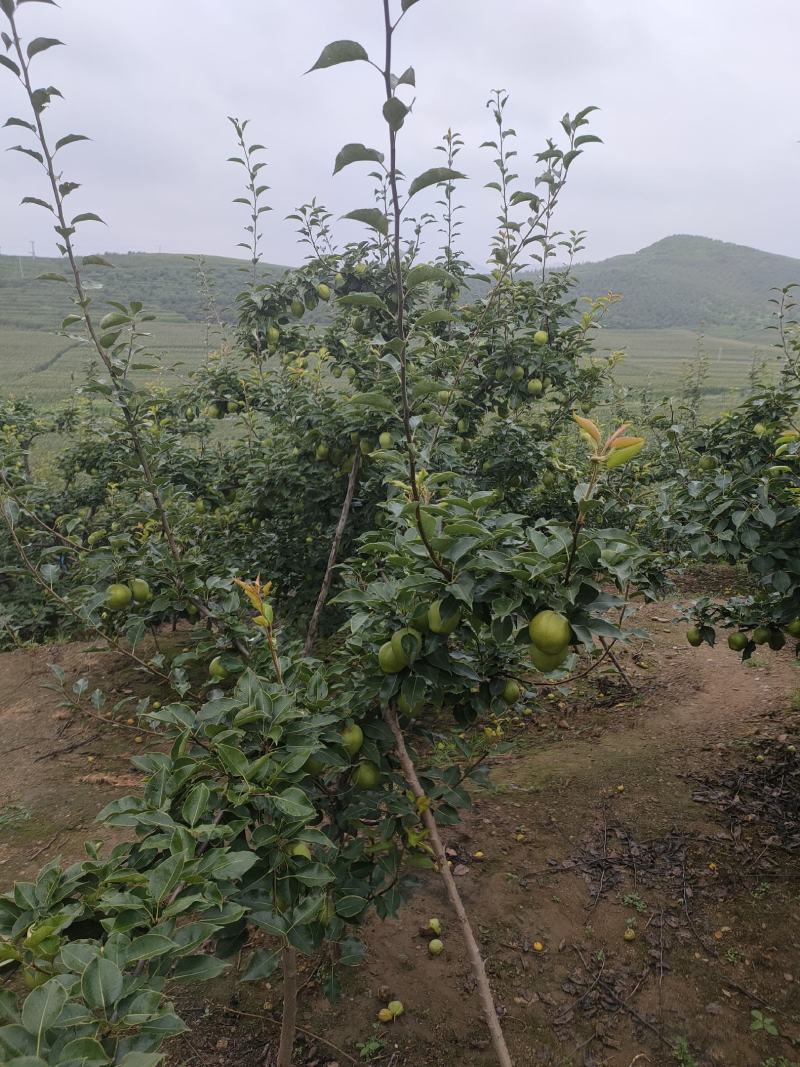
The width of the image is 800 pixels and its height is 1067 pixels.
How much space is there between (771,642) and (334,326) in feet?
10.9

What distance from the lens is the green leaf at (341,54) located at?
3.45 ft

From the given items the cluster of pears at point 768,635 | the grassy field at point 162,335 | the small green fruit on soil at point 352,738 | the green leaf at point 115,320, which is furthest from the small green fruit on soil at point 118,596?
the grassy field at point 162,335

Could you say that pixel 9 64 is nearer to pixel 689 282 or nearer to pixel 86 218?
pixel 86 218

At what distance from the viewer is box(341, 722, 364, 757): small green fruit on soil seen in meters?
1.71

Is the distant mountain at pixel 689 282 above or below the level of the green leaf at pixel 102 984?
above

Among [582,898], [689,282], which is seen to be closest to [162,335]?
[582,898]

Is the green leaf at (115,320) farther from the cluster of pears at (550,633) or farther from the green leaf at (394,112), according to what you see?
the cluster of pears at (550,633)

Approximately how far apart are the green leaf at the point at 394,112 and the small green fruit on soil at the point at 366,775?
156 centimetres

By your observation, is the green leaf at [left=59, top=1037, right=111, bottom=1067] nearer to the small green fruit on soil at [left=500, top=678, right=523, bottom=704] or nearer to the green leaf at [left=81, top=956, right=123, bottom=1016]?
the green leaf at [left=81, top=956, right=123, bottom=1016]

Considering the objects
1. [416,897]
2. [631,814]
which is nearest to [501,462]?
[631,814]

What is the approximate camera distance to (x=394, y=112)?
1.10 m

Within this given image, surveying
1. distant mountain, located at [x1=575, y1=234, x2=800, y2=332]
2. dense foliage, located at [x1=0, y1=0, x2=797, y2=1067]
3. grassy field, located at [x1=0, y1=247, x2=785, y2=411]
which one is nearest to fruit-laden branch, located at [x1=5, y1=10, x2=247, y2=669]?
dense foliage, located at [x1=0, y1=0, x2=797, y2=1067]

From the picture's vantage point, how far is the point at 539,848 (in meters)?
3.16

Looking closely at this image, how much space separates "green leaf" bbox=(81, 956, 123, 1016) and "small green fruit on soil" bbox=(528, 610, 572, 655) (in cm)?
92
